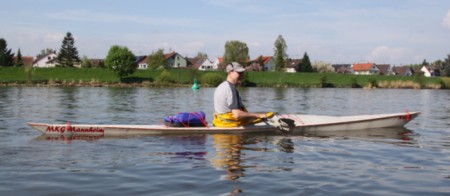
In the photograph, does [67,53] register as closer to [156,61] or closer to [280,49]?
[156,61]

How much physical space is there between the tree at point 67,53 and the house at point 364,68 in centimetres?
8033

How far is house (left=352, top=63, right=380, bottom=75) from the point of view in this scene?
5379 inches

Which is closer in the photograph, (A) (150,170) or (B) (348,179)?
(B) (348,179)

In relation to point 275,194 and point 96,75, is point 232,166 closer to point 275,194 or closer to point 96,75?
point 275,194

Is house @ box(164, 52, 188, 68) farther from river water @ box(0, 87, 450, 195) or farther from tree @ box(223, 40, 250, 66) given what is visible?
river water @ box(0, 87, 450, 195)

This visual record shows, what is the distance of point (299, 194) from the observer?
6.34 metres

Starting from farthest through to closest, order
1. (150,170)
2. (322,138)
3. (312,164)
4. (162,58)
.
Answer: (162,58) < (322,138) < (312,164) < (150,170)

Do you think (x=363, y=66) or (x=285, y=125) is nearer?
(x=285, y=125)

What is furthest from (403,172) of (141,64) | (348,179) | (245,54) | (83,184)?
(141,64)

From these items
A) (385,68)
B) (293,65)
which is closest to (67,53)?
(293,65)

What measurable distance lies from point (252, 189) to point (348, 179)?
1.65 meters

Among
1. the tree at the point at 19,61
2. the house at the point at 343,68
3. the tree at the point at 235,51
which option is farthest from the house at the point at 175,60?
the house at the point at 343,68

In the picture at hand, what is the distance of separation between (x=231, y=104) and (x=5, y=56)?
8260 centimetres

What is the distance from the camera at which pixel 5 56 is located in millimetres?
84125
